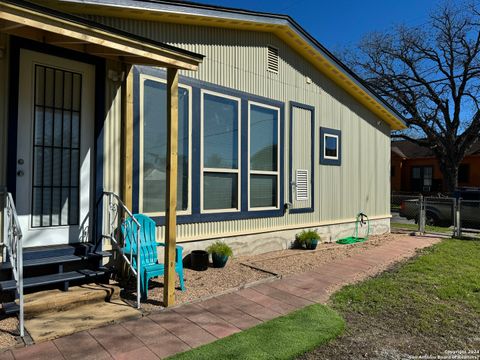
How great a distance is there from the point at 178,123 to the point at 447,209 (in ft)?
35.7

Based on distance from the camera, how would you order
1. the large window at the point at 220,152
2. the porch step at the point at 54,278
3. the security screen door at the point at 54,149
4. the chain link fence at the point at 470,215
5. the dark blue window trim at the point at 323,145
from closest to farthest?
the porch step at the point at 54,278 → the security screen door at the point at 54,149 → the large window at the point at 220,152 → the dark blue window trim at the point at 323,145 → the chain link fence at the point at 470,215

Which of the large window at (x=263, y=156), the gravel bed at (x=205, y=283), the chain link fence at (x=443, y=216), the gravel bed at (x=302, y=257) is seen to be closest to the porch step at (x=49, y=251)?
the gravel bed at (x=205, y=283)

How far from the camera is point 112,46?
136 inches

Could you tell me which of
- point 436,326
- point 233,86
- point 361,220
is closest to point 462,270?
point 436,326

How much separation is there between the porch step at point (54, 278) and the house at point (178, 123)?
0.39 m

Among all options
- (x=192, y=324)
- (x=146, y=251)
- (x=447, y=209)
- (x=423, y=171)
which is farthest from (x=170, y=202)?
(x=423, y=171)

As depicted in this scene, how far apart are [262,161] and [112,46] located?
156 inches

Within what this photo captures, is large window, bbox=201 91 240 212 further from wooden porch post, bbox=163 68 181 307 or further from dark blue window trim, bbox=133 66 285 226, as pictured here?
wooden porch post, bbox=163 68 181 307

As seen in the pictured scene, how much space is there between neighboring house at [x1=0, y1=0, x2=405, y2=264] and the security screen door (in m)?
0.01

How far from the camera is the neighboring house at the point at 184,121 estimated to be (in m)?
3.99

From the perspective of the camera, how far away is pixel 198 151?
5785 millimetres

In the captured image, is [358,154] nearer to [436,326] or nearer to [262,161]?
[262,161]

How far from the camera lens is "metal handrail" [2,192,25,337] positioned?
308 cm

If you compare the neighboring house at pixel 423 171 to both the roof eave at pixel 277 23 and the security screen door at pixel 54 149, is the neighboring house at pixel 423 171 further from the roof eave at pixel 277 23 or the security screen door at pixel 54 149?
the security screen door at pixel 54 149
